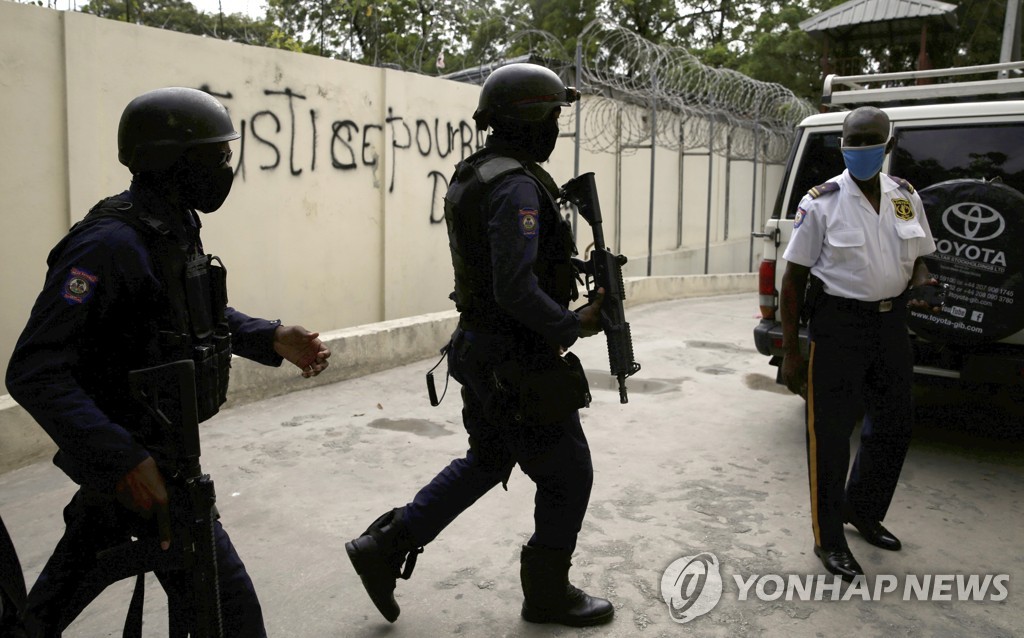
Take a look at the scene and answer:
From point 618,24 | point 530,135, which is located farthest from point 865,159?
point 618,24

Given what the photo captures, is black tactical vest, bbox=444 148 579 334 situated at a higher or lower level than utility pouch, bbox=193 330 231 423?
higher

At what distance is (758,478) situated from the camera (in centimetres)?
417

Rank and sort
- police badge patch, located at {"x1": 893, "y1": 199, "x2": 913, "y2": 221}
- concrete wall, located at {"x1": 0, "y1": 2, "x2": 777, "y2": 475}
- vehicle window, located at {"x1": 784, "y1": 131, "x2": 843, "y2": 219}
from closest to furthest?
police badge patch, located at {"x1": 893, "y1": 199, "x2": 913, "y2": 221}
vehicle window, located at {"x1": 784, "y1": 131, "x2": 843, "y2": 219}
concrete wall, located at {"x1": 0, "y1": 2, "x2": 777, "y2": 475}

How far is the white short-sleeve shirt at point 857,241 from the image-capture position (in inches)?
119

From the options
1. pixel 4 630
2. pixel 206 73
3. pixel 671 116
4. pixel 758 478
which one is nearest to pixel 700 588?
pixel 758 478

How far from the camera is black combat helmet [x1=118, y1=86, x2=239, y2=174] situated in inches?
72.6

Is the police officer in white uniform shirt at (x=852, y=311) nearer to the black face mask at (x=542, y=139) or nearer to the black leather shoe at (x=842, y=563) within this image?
the black leather shoe at (x=842, y=563)

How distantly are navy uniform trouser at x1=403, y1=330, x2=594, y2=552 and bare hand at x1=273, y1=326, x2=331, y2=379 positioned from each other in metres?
0.50

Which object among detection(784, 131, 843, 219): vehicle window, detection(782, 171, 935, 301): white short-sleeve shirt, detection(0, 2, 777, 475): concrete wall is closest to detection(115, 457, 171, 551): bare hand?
detection(782, 171, 935, 301): white short-sleeve shirt

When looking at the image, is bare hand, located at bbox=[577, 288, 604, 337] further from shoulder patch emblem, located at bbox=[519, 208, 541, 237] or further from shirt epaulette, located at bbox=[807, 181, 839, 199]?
shirt epaulette, located at bbox=[807, 181, 839, 199]

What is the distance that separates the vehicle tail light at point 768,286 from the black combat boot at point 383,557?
2877 millimetres

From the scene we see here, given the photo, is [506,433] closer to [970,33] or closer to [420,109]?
[420,109]

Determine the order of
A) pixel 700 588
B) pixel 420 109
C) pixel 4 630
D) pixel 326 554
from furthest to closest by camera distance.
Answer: pixel 420 109
pixel 326 554
pixel 700 588
pixel 4 630

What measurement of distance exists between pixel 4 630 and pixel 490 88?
1.86 metres
